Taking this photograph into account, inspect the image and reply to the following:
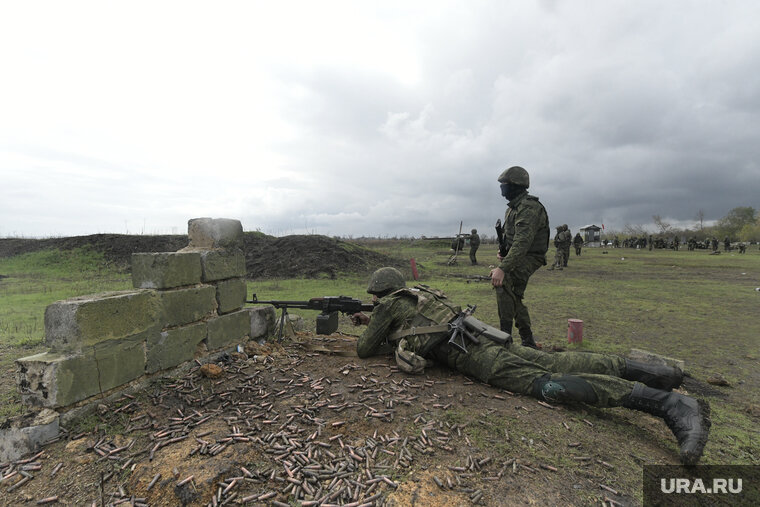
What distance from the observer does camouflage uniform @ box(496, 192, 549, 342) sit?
5.33 m

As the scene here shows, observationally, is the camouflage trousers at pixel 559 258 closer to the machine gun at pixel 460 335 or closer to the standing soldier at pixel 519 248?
the standing soldier at pixel 519 248

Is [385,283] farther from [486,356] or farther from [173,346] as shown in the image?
[173,346]

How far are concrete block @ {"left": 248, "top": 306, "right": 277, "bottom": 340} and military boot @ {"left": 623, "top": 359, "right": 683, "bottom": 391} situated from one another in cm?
517

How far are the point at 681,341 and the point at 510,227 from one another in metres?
4.30

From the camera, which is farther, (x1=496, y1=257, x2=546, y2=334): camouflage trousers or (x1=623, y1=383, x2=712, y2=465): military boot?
(x1=496, y1=257, x2=546, y2=334): camouflage trousers

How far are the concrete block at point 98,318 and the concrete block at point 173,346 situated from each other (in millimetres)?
268

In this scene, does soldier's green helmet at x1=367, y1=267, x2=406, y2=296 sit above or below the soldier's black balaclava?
below

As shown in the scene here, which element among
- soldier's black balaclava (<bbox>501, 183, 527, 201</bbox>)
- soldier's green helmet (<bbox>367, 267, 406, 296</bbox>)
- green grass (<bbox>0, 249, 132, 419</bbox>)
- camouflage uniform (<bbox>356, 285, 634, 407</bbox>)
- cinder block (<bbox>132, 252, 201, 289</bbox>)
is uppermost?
soldier's black balaclava (<bbox>501, 183, 527, 201</bbox>)

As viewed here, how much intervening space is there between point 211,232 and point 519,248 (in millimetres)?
4686

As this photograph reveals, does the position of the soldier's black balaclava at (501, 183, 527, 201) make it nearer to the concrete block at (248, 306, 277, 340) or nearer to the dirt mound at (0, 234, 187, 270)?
the concrete block at (248, 306, 277, 340)

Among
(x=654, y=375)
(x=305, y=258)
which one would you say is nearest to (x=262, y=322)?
(x=654, y=375)

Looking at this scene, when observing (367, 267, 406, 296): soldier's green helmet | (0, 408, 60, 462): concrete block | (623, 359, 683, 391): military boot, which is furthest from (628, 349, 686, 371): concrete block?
(0, 408, 60, 462): concrete block

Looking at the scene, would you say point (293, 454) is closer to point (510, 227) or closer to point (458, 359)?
point (458, 359)

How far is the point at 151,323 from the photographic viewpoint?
439 centimetres
